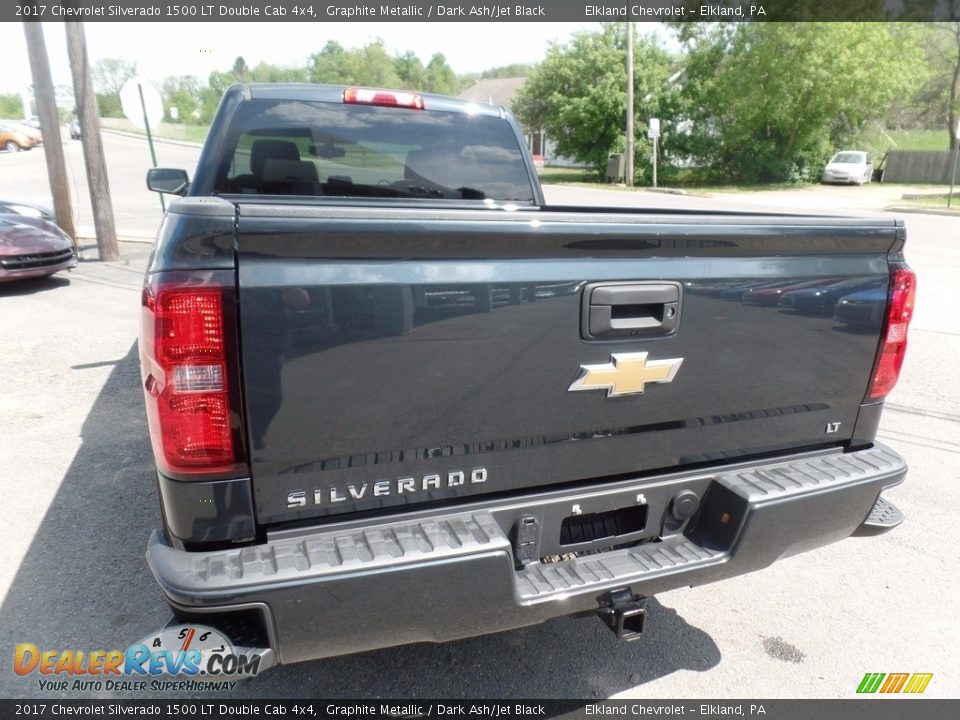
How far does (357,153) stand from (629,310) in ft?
7.88

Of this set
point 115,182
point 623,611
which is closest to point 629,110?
point 115,182

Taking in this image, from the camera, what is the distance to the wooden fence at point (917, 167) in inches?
1379

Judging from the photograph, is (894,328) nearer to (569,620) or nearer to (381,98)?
(569,620)

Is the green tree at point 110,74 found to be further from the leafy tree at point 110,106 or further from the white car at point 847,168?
the white car at point 847,168

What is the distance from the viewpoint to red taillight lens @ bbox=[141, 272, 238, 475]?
1.67m

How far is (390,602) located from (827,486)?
1.53m

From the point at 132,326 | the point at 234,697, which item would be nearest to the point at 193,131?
the point at 132,326

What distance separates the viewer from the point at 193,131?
59219 mm

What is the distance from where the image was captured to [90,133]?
10875mm

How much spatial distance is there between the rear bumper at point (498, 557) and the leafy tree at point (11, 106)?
8289 centimetres

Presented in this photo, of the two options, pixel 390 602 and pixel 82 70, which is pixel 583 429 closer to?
pixel 390 602

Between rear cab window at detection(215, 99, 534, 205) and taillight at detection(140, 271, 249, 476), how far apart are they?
228 centimetres

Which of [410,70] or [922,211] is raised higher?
[410,70]

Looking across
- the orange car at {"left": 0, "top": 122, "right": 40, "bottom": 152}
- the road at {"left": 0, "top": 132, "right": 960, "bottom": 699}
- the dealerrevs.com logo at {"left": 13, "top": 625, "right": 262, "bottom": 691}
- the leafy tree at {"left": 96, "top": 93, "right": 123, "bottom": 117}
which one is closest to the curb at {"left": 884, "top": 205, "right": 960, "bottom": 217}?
the road at {"left": 0, "top": 132, "right": 960, "bottom": 699}
